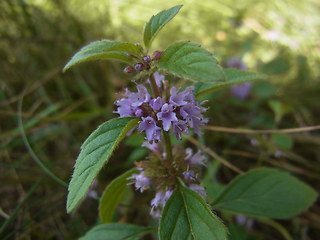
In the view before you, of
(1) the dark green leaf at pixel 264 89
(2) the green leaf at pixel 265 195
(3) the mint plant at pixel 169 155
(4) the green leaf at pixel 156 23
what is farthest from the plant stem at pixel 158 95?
(1) the dark green leaf at pixel 264 89

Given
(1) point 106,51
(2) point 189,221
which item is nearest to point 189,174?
(2) point 189,221

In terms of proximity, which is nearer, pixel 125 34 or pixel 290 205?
pixel 290 205

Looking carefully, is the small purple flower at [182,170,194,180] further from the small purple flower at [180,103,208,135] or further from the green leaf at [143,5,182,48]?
the green leaf at [143,5,182,48]

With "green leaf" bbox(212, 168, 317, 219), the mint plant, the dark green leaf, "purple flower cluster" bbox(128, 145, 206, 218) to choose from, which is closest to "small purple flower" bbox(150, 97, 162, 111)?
the mint plant

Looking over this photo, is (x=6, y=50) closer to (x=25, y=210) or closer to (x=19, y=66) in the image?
(x=19, y=66)

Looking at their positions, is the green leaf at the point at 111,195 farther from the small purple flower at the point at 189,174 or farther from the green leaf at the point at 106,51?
the green leaf at the point at 106,51

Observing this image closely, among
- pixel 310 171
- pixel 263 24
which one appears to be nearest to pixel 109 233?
pixel 310 171

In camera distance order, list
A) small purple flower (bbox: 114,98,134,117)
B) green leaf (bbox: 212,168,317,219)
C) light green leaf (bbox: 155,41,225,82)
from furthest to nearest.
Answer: green leaf (bbox: 212,168,317,219) → small purple flower (bbox: 114,98,134,117) → light green leaf (bbox: 155,41,225,82)

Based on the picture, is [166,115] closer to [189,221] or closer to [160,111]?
[160,111]
